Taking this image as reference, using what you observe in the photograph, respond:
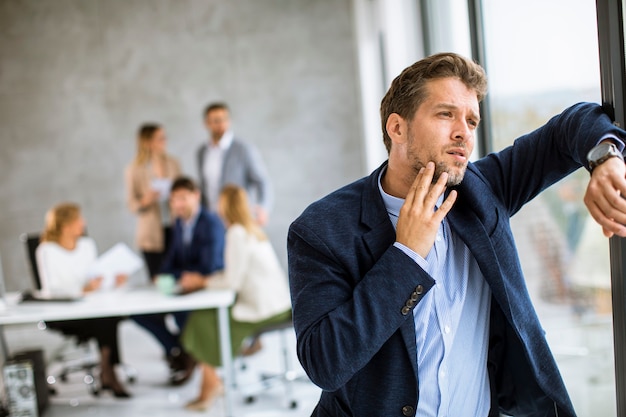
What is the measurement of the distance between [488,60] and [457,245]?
1.59 m

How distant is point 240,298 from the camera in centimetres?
397

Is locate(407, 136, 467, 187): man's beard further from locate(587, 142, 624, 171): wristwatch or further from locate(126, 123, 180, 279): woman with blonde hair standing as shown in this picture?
locate(126, 123, 180, 279): woman with blonde hair standing

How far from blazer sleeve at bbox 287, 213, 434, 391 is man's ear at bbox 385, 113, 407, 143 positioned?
0.28m

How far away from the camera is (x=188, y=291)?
3.94m

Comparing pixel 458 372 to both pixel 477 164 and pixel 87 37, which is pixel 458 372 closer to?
pixel 477 164

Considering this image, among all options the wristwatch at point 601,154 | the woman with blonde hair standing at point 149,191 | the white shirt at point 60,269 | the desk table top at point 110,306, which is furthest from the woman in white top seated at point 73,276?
the wristwatch at point 601,154

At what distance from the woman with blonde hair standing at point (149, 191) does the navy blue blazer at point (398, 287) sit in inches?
175

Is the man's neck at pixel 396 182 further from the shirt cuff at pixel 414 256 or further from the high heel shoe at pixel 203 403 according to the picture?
the high heel shoe at pixel 203 403

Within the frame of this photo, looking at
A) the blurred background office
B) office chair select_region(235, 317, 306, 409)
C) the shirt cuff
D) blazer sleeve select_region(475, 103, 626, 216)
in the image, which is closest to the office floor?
office chair select_region(235, 317, 306, 409)

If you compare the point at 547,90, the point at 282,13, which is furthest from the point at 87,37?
the point at 547,90

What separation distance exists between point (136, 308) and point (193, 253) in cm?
90

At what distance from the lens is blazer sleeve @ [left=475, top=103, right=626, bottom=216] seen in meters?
1.34

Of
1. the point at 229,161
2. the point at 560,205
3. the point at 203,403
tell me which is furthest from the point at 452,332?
the point at 229,161

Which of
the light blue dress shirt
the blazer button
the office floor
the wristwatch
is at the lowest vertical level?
the office floor
